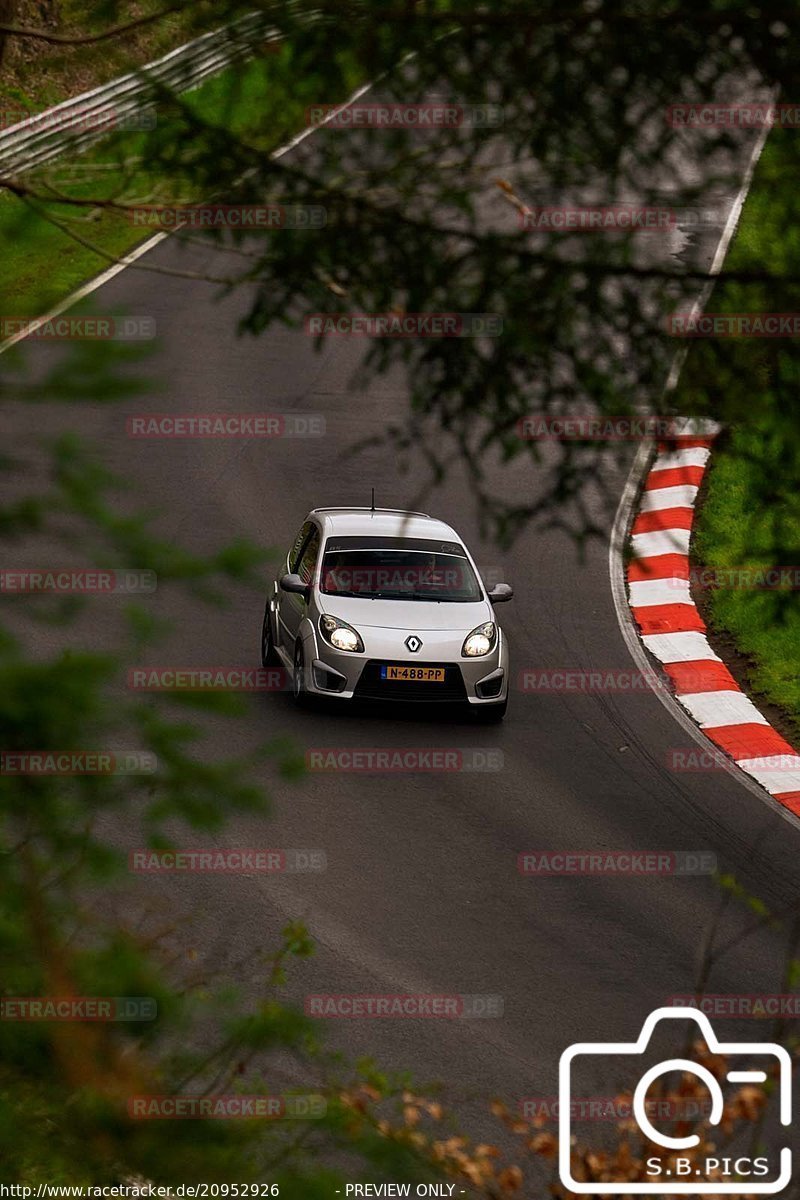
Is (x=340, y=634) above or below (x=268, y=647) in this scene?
above

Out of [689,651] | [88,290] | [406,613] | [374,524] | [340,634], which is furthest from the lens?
[689,651]

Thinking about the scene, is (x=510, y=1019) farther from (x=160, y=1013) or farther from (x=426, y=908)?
(x=160, y=1013)

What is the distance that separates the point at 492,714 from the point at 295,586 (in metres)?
2.20

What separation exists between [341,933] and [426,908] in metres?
0.72

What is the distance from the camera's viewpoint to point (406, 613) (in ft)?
44.9

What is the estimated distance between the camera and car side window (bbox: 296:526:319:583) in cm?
1430

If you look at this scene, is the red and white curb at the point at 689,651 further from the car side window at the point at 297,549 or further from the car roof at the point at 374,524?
the car side window at the point at 297,549

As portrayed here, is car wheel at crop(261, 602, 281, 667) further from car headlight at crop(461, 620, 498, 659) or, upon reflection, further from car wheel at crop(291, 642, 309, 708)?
car headlight at crop(461, 620, 498, 659)

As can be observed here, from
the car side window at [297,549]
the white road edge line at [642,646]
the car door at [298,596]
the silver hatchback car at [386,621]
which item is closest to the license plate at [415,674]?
the silver hatchback car at [386,621]

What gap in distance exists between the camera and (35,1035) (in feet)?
12.3

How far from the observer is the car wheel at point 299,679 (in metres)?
13.6

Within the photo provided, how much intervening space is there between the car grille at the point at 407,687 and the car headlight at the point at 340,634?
0.67 ft

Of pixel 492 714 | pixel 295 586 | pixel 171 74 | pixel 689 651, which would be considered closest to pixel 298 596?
pixel 295 586

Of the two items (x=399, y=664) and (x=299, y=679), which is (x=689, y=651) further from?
(x=299, y=679)
